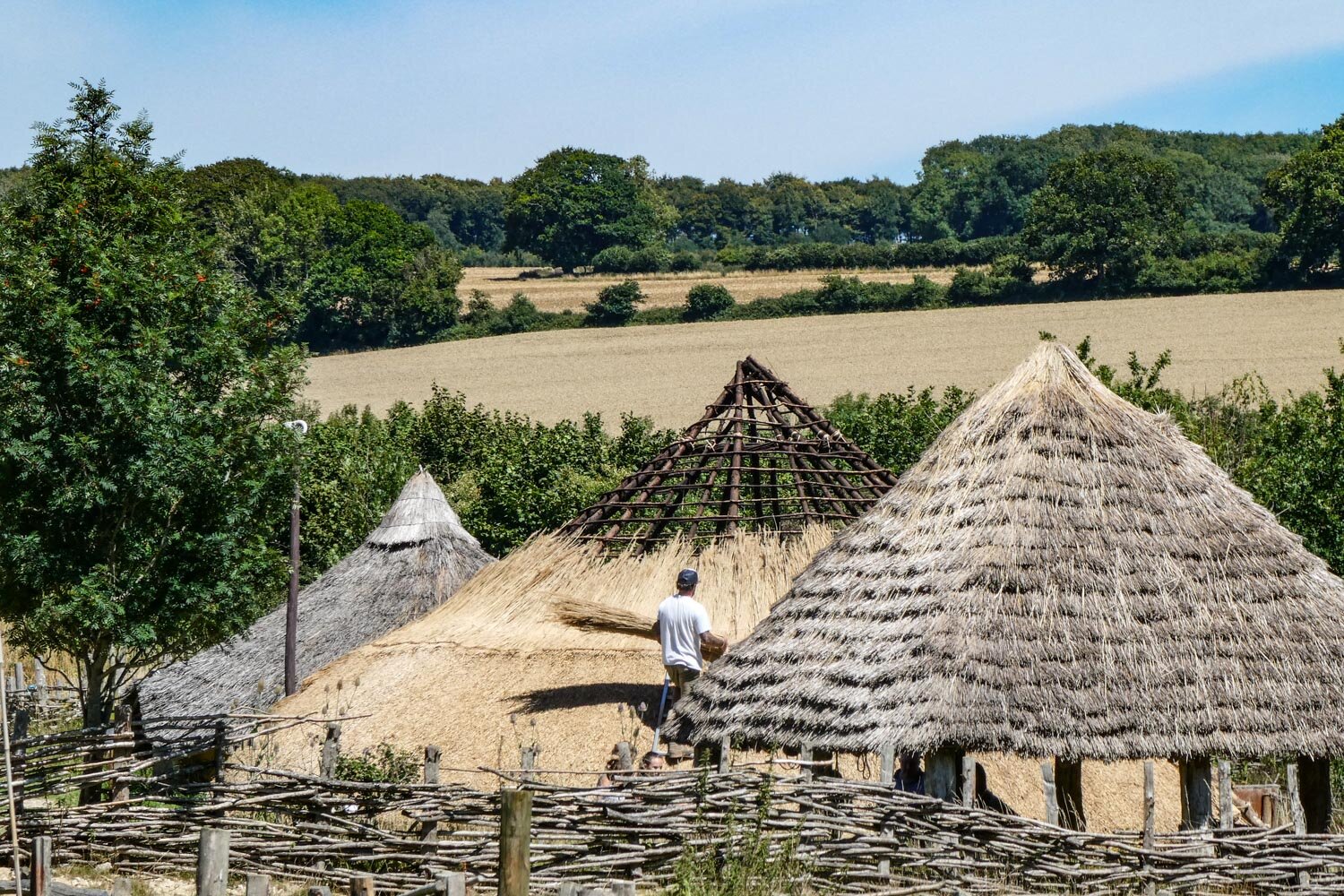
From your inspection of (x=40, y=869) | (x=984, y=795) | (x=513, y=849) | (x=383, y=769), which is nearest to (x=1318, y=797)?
(x=984, y=795)

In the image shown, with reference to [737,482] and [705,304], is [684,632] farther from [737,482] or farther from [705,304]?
[705,304]

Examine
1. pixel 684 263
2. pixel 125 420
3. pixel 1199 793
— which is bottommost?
pixel 1199 793

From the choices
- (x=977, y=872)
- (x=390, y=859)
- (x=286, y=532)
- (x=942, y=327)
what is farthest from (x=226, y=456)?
(x=942, y=327)

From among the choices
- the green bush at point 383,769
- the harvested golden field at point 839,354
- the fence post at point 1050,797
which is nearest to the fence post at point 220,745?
the green bush at point 383,769

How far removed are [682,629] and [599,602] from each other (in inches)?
96.0

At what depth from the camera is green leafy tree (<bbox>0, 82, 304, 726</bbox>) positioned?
12242 millimetres

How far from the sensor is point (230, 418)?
13.0m

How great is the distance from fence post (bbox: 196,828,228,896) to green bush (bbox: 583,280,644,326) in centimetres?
5227

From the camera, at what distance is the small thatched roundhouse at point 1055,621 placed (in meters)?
10.5

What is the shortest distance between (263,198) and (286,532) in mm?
41849

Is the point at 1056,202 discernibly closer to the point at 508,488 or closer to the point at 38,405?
the point at 508,488

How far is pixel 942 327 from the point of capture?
2062 inches

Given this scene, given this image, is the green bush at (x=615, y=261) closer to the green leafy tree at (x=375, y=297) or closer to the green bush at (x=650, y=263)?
the green bush at (x=650, y=263)

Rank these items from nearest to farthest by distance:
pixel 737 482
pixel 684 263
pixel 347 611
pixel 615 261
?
pixel 737 482, pixel 347 611, pixel 684 263, pixel 615 261
